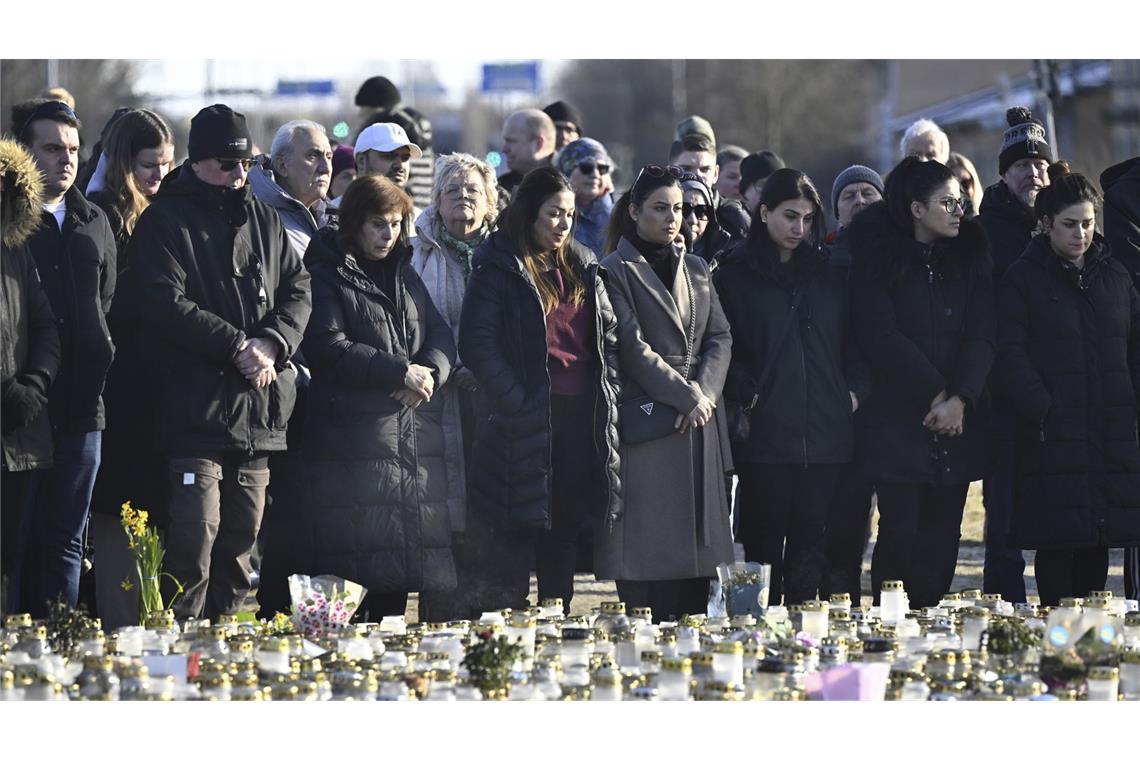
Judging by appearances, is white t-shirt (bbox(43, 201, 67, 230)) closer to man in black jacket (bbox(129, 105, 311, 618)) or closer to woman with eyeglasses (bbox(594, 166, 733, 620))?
man in black jacket (bbox(129, 105, 311, 618))

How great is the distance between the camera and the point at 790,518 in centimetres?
763

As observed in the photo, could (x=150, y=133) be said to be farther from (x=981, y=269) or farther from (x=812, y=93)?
(x=812, y=93)

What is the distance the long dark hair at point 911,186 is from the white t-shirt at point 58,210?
330cm

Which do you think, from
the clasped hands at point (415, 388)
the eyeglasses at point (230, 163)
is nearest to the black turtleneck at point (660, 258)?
the clasped hands at point (415, 388)

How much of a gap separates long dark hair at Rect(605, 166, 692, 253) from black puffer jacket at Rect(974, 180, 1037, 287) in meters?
1.47

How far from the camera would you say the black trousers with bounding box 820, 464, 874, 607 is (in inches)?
311

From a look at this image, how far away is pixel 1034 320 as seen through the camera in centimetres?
764

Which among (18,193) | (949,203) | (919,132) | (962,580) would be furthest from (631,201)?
(962,580)

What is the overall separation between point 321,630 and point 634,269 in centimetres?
198

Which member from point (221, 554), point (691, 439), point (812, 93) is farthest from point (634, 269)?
point (812, 93)

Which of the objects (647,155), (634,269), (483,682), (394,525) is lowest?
(483,682)

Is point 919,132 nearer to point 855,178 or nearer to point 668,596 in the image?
point 855,178

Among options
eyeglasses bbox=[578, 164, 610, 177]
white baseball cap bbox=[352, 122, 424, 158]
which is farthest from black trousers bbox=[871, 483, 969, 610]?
white baseball cap bbox=[352, 122, 424, 158]

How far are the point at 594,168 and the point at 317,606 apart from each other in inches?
125
